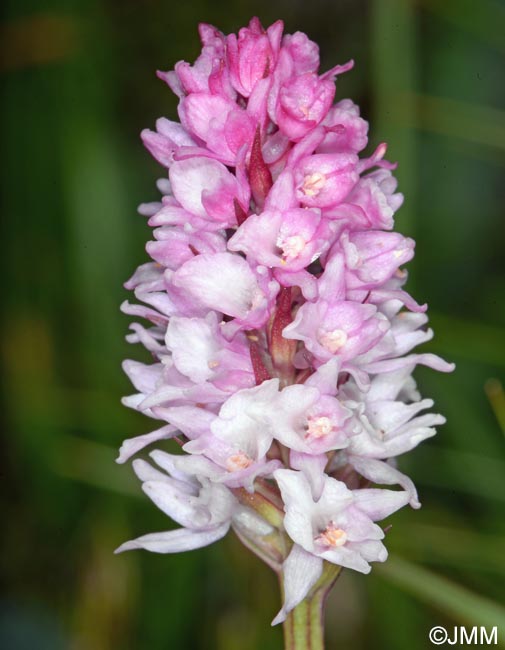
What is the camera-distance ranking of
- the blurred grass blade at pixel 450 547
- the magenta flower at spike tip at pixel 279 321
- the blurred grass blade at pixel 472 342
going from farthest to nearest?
the blurred grass blade at pixel 472 342 < the blurred grass blade at pixel 450 547 < the magenta flower at spike tip at pixel 279 321

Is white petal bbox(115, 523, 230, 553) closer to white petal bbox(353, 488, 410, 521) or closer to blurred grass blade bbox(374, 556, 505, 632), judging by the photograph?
white petal bbox(353, 488, 410, 521)

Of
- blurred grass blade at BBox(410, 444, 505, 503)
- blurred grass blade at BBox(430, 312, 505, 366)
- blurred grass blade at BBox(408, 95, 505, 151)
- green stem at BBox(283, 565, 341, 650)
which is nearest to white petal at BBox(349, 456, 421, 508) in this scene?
green stem at BBox(283, 565, 341, 650)

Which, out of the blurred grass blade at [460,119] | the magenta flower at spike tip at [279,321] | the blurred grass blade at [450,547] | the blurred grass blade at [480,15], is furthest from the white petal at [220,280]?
the blurred grass blade at [480,15]

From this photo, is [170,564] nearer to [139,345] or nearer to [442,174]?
[139,345]

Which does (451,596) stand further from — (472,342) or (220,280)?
(472,342)

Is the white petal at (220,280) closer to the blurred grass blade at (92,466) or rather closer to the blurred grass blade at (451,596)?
the blurred grass blade at (451,596)

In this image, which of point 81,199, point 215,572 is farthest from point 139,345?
point 215,572
